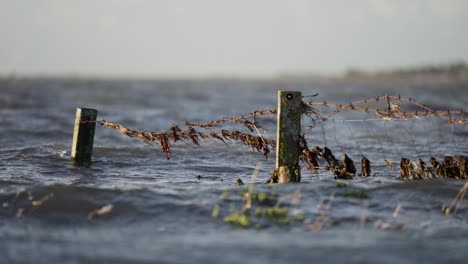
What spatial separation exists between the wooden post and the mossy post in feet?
14.8

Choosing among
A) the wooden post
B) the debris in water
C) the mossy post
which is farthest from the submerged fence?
the debris in water

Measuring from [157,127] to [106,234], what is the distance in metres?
22.0

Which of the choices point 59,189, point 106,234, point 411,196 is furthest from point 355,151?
point 106,234

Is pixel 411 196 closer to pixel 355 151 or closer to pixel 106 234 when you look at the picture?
pixel 106 234

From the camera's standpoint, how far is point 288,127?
11.2 meters

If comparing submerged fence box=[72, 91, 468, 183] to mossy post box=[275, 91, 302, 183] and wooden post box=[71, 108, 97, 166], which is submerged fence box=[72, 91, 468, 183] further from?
wooden post box=[71, 108, 97, 166]

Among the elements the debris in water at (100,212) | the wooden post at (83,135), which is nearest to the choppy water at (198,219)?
the debris in water at (100,212)

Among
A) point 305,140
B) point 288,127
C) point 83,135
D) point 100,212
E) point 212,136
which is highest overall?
point 288,127

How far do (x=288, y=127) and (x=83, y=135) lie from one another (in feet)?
16.3

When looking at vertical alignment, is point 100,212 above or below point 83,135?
below

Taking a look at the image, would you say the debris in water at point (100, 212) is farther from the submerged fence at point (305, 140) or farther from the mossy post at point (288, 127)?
the mossy post at point (288, 127)

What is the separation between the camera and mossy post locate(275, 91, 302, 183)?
36.3 ft

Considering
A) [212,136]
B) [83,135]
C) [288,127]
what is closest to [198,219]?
[288,127]

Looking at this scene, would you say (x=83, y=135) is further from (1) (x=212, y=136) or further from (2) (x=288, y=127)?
(2) (x=288, y=127)
